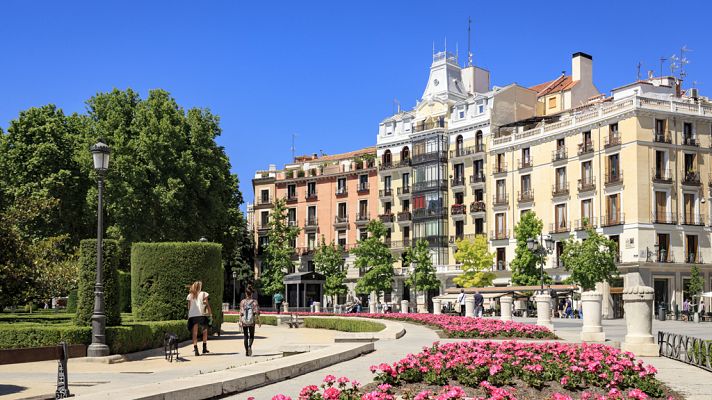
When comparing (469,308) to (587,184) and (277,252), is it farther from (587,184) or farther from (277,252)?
(277,252)

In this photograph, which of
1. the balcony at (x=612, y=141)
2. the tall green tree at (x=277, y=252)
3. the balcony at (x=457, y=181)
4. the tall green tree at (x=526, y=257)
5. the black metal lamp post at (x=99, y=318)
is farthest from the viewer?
the tall green tree at (x=277, y=252)

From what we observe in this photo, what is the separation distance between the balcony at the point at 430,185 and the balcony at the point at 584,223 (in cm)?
1388

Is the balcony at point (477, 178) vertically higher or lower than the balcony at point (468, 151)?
lower

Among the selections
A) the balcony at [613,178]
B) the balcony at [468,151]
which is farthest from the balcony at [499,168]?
the balcony at [613,178]

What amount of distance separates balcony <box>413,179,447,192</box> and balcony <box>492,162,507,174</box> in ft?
17.7

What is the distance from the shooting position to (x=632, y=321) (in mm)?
17641

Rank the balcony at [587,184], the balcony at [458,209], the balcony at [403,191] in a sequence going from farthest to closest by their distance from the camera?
1. the balcony at [403,191]
2. the balcony at [458,209]
3. the balcony at [587,184]

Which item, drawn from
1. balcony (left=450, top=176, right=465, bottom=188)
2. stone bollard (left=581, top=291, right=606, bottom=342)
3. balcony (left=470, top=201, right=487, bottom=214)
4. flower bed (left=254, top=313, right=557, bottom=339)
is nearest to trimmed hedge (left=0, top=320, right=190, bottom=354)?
flower bed (left=254, top=313, right=557, bottom=339)

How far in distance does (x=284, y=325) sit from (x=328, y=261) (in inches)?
1226

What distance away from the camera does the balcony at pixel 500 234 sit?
210 feet

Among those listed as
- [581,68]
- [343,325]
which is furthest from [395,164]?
[343,325]

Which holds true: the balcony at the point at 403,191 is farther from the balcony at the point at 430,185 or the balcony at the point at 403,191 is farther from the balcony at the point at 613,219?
the balcony at the point at 613,219

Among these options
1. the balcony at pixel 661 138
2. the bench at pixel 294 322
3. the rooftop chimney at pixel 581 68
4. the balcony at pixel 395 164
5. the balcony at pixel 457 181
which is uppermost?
the rooftop chimney at pixel 581 68

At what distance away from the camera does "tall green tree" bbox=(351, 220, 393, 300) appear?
224ft
